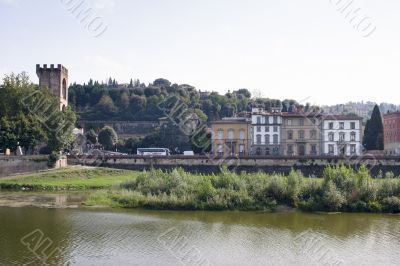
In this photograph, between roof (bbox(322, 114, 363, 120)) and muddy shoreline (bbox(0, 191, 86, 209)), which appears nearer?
muddy shoreline (bbox(0, 191, 86, 209))

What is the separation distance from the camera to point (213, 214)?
35656mm

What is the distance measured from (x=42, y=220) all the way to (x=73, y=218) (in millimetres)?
1891

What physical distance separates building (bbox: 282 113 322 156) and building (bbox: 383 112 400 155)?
14793 mm

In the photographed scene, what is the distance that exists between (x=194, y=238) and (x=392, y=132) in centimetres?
6436

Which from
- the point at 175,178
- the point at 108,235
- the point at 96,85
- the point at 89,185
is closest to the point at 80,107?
the point at 96,85

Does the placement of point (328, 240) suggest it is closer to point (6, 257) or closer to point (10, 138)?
point (6, 257)

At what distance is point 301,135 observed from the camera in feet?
239

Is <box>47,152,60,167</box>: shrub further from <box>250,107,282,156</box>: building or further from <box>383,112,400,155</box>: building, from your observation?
<box>383,112,400,155</box>: building

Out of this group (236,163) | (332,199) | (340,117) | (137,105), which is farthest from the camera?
(137,105)

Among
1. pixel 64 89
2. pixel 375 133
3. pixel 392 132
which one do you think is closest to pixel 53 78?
pixel 64 89

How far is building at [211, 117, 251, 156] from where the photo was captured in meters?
73.5

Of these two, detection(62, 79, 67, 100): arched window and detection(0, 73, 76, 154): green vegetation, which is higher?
detection(62, 79, 67, 100): arched window

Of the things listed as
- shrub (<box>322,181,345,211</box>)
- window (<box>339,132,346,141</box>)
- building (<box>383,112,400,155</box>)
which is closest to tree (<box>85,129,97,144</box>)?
window (<box>339,132,346,141</box>)

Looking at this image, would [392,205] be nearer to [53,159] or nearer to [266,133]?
[53,159]
